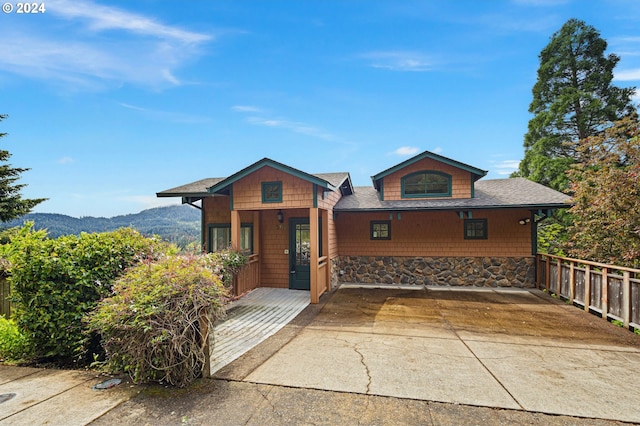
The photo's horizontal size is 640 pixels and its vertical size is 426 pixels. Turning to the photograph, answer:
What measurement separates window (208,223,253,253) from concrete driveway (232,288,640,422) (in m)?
3.81

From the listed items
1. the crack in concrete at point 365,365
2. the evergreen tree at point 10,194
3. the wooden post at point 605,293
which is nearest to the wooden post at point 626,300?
the wooden post at point 605,293

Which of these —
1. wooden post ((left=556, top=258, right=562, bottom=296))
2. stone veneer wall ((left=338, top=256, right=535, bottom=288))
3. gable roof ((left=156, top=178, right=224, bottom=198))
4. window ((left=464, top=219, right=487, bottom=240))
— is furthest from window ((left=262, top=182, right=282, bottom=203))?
wooden post ((left=556, top=258, right=562, bottom=296))

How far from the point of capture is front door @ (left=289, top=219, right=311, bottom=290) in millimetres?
9281

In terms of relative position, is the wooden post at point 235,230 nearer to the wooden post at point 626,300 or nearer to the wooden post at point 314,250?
the wooden post at point 314,250

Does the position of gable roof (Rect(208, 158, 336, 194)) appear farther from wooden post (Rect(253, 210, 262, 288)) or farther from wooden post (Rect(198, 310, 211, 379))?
wooden post (Rect(198, 310, 211, 379))

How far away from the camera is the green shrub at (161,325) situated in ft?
10.4

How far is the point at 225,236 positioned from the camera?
9672mm

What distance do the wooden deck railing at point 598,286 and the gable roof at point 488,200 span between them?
1.73m

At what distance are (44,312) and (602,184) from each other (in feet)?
40.6

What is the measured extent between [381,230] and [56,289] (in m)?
8.57

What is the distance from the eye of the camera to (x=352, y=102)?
60.0 ft

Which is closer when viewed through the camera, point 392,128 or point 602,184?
point 602,184

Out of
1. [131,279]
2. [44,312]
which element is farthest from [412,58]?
[44,312]

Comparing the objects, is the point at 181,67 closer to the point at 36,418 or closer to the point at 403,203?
the point at 403,203
